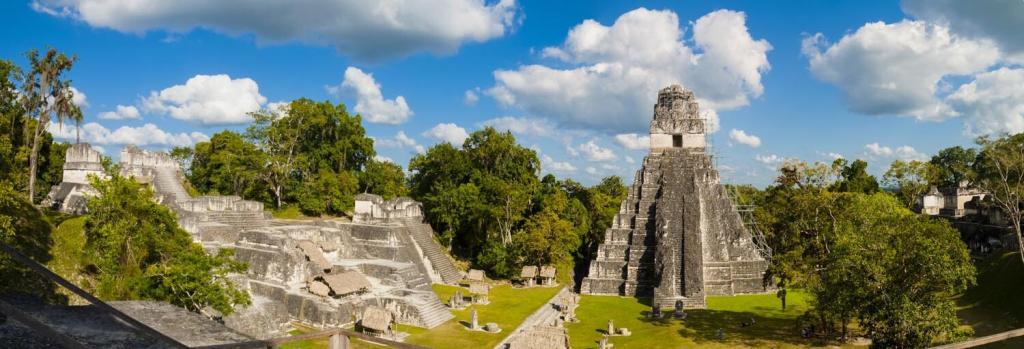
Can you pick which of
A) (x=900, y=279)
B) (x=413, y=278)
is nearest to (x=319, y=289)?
(x=413, y=278)

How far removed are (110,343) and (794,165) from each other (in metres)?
41.5

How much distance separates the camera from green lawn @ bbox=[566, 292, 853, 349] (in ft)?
70.2

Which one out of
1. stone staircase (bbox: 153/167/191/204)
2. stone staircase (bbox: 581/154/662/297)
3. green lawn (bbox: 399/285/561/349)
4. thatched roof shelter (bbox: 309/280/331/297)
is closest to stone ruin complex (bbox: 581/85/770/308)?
stone staircase (bbox: 581/154/662/297)

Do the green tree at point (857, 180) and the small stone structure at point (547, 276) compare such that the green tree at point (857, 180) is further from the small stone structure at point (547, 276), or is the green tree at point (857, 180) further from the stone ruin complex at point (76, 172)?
the stone ruin complex at point (76, 172)

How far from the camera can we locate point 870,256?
54.0 ft

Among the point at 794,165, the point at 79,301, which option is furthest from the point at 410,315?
the point at 794,165

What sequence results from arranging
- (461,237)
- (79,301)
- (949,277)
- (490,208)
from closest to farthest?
1. (949,277)
2. (79,301)
3. (490,208)
4. (461,237)

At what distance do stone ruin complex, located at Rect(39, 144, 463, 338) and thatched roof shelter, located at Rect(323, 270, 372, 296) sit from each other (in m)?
0.04

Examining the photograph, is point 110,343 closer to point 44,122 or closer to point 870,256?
point 870,256

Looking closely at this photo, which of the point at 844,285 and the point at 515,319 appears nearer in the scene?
the point at 844,285

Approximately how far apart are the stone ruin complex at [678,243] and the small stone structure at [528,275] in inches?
116

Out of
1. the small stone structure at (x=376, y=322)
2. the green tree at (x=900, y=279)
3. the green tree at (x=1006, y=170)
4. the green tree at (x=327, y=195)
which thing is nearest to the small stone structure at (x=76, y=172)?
the green tree at (x=327, y=195)

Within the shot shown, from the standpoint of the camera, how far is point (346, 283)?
75.1 ft

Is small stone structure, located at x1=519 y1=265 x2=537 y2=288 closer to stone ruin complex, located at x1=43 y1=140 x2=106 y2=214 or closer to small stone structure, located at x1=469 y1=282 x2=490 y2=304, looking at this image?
small stone structure, located at x1=469 y1=282 x2=490 y2=304
